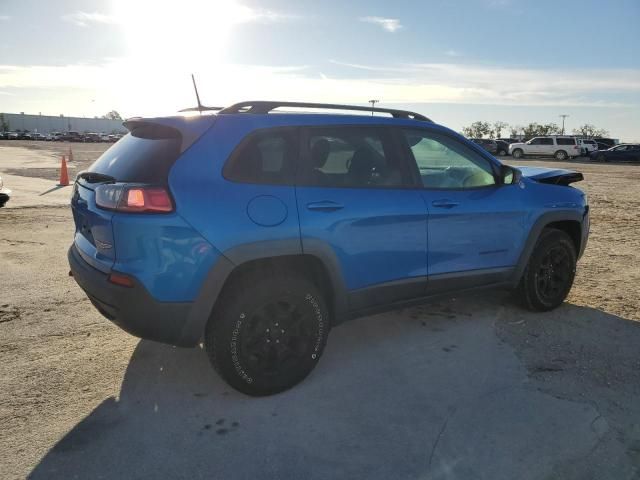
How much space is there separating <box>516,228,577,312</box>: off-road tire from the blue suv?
578 millimetres

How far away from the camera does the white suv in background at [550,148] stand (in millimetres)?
40344

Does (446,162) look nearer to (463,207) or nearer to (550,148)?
(463,207)

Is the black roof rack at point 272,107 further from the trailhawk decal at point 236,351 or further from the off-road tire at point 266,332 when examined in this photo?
the trailhawk decal at point 236,351

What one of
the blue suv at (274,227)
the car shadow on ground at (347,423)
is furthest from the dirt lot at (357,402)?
the blue suv at (274,227)

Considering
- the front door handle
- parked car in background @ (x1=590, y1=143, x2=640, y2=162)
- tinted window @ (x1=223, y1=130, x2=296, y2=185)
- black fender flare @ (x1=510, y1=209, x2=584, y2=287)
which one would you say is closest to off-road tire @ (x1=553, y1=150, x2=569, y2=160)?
parked car in background @ (x1=590, y1=143, x2=640, y2=162)

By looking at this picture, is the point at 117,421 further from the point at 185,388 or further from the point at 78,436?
the point at 185,388

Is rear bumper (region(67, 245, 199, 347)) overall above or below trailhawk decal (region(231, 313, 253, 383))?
above

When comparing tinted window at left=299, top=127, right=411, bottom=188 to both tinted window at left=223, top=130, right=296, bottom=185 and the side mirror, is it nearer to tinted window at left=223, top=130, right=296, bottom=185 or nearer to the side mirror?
tinted window at left=223, top=130, right=296, bottom=185

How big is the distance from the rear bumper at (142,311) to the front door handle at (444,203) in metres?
1.89

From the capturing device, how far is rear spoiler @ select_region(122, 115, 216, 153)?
9.60 feet

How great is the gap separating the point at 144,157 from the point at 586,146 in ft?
156

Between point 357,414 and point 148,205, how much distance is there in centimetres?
168

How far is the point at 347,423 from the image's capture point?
289cm

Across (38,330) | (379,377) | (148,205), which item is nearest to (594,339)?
(379,377)
